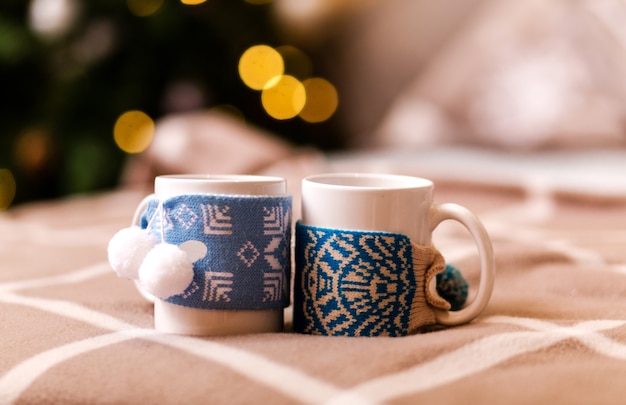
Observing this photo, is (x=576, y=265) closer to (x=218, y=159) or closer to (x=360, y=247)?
(x=360, y=247)

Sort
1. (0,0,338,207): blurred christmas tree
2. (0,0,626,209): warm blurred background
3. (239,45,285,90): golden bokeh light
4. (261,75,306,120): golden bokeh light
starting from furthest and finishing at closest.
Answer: (261,75,306,120): golden bokeh light < (239,45,285,90): golden bokeh light < (0,0,338,207): blurred christmas tree < (0,0,626,209): warm blurred background

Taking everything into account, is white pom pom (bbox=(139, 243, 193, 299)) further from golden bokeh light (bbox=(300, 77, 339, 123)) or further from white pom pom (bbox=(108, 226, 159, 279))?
golden bokeh light (bbox=(300, 77, 339, 123))

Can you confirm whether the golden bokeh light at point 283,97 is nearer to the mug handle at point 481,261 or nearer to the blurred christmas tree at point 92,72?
the blurred christmas tree at point 92,72

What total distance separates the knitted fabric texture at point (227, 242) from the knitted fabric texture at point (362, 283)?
4 centimetres

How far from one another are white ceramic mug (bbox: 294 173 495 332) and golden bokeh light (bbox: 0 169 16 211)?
1.57 m

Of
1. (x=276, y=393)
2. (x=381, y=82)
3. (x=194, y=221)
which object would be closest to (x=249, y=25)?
(x=381, y=82)

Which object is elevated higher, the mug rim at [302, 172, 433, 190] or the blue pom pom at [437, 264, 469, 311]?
the mug rim at [302, 172, 433, 190]

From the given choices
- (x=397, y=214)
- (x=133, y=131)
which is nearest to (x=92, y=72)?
(x=133, y=131)

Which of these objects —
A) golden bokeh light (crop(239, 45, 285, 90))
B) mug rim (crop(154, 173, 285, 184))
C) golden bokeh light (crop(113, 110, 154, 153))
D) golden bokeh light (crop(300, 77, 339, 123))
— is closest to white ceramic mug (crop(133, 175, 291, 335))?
mug rim (crop(154, 173, 285, 184))

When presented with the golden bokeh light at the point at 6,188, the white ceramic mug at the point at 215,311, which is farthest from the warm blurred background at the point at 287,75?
the white ceramic mug at the point at 215,311

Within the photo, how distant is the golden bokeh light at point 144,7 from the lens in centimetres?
184

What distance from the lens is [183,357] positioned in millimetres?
448

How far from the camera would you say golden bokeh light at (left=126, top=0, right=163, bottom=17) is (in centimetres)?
184

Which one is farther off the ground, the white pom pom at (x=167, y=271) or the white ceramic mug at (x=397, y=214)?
the white ceramic mug at (x=397, y=214)
